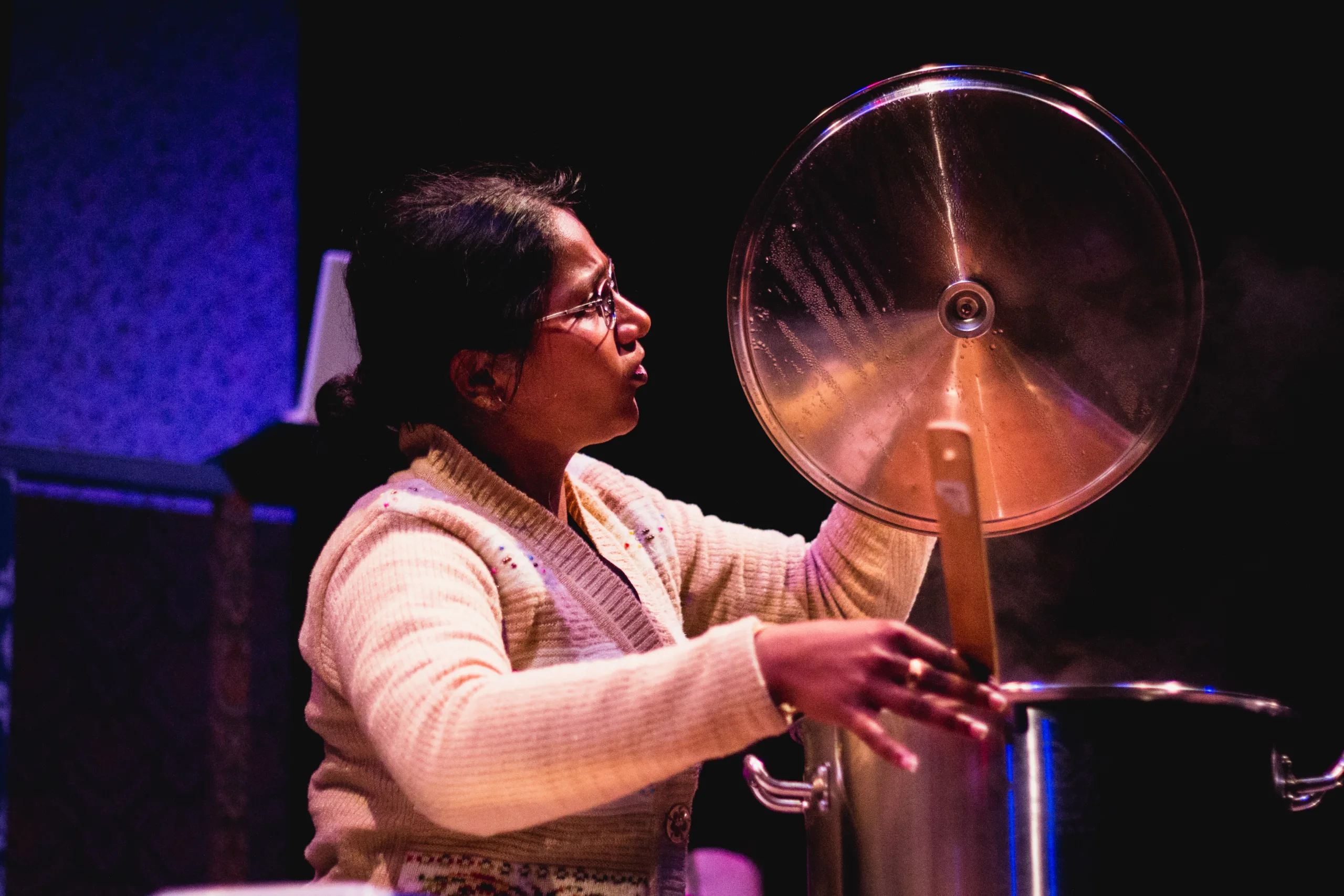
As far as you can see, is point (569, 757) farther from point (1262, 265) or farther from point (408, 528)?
point (1262, 265)

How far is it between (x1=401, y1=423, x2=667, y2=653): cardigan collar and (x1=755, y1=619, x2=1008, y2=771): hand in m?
0.36

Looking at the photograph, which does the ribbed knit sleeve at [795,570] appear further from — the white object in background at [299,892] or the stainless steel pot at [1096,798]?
the white object in background at [299,892]

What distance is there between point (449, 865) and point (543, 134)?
1.34 metres

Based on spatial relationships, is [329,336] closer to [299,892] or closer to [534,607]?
[534,607]

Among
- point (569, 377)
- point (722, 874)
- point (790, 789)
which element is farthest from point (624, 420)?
point (722, 874)

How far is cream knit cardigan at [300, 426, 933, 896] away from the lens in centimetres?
78

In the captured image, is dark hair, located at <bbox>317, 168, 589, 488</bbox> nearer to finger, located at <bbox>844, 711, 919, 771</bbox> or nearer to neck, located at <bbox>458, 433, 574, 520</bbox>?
neck, located at <bbox>458, 433, 574, 520</bbox>

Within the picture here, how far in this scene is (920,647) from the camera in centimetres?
73

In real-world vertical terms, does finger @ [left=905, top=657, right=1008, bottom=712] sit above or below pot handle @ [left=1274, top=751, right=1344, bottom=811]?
above

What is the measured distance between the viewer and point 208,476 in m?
2.62

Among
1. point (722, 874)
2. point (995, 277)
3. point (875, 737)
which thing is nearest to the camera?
point (875, 737)

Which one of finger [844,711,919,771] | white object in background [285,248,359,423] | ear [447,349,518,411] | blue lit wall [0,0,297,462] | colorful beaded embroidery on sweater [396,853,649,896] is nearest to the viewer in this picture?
finger [844,711,919,771]

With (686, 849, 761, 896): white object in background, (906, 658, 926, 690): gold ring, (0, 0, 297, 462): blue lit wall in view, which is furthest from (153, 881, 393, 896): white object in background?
(0, 0, 297, 462): blue lit wall

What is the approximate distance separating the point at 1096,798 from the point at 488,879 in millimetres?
463
